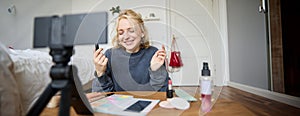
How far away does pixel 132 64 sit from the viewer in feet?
1.83

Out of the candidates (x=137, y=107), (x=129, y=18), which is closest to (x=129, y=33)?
(x=129, y=18)

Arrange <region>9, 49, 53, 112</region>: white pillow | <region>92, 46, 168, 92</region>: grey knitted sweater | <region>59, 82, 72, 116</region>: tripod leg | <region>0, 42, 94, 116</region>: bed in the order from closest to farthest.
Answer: <region>59, 82, 72, 116</region>: tripod leg, <region>0, 42, 94, 116</region>: bed, <region>9, 49, 53, 112</region>: white pillow, <region>92, 46, 168, 92</region>: grey knitted sweater

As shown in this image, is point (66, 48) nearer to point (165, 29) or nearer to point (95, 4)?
point (95, 4)

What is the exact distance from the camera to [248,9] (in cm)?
173

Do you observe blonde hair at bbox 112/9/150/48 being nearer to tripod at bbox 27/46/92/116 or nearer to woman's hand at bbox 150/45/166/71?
woman's hand at bbox 150/45/166/71

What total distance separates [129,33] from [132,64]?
124mm

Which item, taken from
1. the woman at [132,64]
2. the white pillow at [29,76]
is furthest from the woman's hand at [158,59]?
the white pillow at [29,76]

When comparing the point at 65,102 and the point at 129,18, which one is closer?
the point at 65,102

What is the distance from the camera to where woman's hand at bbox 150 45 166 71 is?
0.46 m

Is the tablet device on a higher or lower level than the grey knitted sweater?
lower

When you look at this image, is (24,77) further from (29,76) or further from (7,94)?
(7,94)

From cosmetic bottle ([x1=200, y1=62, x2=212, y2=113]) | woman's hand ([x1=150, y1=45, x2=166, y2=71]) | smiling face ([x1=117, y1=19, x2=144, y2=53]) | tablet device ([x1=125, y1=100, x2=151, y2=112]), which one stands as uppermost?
smiling face ([x1=117, y1=19, x2=144, y2=53])

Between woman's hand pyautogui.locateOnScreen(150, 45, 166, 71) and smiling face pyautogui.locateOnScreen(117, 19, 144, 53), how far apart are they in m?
0.08

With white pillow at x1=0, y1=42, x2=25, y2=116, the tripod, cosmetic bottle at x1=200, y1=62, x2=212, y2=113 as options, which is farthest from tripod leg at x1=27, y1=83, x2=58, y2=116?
cosmetic bottle at x1=200, y1=62, x2=212, y2=113
